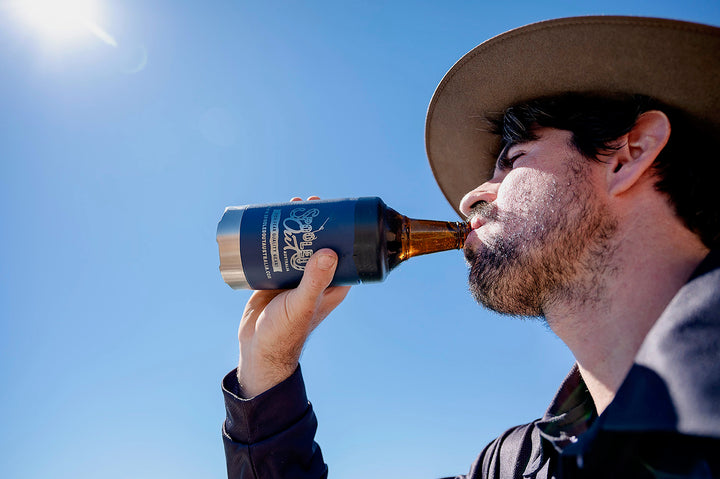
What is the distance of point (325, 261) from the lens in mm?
1881

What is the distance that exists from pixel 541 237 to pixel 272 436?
1.47 meters

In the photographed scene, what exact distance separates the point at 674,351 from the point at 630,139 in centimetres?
115

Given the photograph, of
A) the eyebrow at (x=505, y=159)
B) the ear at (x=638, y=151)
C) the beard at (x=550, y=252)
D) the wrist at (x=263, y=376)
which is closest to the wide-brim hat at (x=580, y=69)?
the ear at (x=638, y=151)

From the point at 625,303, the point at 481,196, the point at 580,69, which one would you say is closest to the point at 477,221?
the point at 481,196

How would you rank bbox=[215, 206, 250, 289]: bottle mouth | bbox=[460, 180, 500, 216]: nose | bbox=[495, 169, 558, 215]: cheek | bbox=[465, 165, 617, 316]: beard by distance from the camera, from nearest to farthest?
bbox=[465, 165, 617, 316]: beard, bbox=[495, 169, 558, 215]: cheek, bbox=[215, 206, 250, 289]: bottle mouth, bbox=[460, 180, 500, 216]: nose

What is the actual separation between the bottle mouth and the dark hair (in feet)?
4.61

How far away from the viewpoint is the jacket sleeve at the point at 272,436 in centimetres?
208

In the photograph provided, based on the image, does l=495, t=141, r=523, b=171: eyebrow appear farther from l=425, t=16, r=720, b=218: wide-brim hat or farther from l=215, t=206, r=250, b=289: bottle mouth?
l=215, t=206, r=250, b=289: bottle mouth

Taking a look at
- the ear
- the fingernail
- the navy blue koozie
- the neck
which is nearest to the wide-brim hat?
the ear

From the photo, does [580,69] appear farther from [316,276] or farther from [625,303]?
[316,276]

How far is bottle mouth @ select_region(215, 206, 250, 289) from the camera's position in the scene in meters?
2.00

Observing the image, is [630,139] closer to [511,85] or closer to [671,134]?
[671,134]

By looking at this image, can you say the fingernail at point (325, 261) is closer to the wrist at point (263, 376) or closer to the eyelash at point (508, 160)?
the wrist at point (263, 376)

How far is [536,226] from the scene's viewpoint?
1.86 metres
